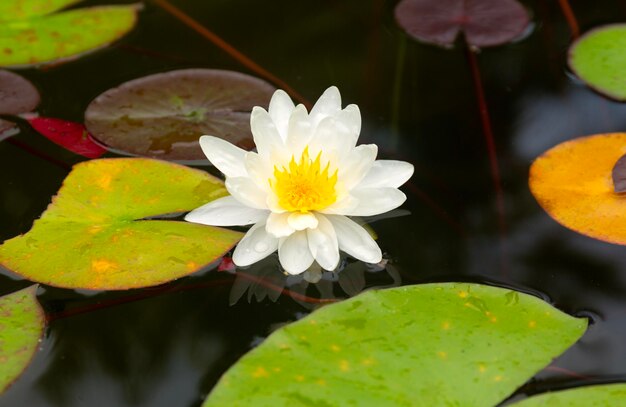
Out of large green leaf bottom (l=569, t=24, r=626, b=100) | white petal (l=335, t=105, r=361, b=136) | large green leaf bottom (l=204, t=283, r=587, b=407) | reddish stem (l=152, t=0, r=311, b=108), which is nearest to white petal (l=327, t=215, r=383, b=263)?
large green leaf bottom (l=204, t=283, r=587, b=407)

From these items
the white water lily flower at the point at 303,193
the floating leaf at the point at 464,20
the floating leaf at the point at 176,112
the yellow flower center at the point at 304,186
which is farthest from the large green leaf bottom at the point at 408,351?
the floating leaf at the point at 464,20

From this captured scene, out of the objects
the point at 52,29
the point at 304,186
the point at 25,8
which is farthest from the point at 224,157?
the point at 25,8

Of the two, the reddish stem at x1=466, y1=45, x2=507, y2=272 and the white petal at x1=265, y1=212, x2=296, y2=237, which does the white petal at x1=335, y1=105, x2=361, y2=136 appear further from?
the reddish stem at x1=466, y1=45, x2=507, y2=272

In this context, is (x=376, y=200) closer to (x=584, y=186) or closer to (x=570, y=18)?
(x=584, y=186)

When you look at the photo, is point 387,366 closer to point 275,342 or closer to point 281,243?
point 275,342

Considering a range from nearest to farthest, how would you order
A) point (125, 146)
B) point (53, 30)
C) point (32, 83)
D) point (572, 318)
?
point (572, 318) < point (125, 146) < point (32, 83) < point (53, 30)

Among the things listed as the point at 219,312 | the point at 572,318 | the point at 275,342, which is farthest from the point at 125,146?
the point at 572,318

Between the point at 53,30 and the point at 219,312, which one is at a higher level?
the point at 53,30

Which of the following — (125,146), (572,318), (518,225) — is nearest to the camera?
(572,318)
